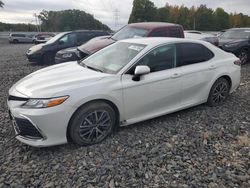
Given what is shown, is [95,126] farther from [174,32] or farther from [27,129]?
[174,32]

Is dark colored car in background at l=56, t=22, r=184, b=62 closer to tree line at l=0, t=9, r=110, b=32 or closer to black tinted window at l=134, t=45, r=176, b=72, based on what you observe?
black tinted window at l=134, t=45, r=176, b=72

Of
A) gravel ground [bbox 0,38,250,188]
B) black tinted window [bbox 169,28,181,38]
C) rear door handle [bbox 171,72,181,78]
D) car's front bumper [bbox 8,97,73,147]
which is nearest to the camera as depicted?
gravel ground [bbox 0,38,250,188]

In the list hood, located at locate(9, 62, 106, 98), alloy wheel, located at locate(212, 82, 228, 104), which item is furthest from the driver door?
alloy wheel, located at locate(212, 82, 228, 104)

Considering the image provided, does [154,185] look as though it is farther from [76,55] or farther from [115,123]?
[76,55]

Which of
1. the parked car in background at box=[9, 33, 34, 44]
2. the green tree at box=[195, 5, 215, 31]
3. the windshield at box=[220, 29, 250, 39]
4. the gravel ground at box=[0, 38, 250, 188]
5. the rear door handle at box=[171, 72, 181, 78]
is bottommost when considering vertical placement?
the gravel ground at box=[0, 38, 250, 188]

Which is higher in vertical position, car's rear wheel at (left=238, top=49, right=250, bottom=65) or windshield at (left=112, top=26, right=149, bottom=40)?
windshield at (left=112, top=26, right=149, bottom=40)

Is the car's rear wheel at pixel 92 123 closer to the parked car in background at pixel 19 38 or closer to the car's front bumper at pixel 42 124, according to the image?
the car's front bumper at pixel 42 124

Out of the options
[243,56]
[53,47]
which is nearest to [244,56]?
[243,56]

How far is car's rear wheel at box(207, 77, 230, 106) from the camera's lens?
4957mm

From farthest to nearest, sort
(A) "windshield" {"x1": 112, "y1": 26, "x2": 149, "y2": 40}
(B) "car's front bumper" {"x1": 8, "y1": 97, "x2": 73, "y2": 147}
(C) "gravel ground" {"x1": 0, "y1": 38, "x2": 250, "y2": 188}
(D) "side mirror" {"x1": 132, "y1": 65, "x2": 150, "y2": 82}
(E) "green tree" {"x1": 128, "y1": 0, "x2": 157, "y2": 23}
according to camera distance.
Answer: (E) "green tree" {"x1": 128, "y1": 0, "x2": 157, "y2": 23} → (A) "windshield" {"x1": 112, "y1": 26, "x2": 149, "y2": 40} → (D) "side mirror" {"x1": 132, "y1": 65, "x2": 150, "y2": 82} → (B) "car's front bumper" {"x1": 8, "y1": 97, "x2": 73, "y2": 147} → (C) "gravel ground" {"x1": 0, "y1": 38, "x2": 250, "y2": 188}

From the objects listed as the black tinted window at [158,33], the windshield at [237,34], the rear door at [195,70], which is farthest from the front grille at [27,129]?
the windshield at [237,34]

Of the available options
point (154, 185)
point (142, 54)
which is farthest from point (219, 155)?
point (142, 54)

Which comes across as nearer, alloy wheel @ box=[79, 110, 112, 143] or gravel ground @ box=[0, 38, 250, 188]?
gravel ground @ box=[0, 38, 250, 188]

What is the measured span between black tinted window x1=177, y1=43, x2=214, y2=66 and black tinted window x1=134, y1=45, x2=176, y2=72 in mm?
159
